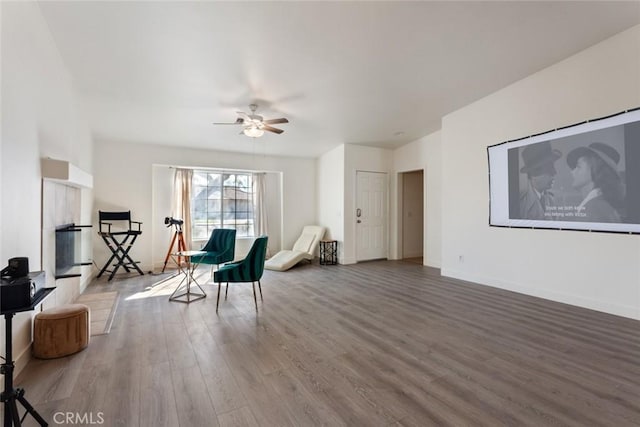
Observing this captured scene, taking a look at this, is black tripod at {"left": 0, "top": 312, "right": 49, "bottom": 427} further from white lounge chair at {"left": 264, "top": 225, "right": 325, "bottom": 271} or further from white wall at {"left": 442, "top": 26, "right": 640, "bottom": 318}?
white wall at {"left": 442, "top": 26, "right": 640, "bottom": 318}

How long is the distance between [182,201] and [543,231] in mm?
6495

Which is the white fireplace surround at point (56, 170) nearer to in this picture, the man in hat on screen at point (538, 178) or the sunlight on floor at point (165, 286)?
the sunlight on floor at point (165, 286)

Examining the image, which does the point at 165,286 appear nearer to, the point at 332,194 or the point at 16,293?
the point at 16,293

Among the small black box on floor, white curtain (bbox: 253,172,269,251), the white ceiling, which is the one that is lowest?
the small black box on floor

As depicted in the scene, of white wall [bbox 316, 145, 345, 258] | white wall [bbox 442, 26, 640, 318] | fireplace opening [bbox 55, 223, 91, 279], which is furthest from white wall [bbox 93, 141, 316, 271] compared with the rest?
white wall [bbox 442, 26, 640, 318]

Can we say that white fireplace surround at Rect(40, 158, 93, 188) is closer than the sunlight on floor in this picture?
Yes

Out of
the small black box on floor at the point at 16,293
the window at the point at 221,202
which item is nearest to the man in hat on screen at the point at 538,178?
the small black box on floor at the point at 16,293

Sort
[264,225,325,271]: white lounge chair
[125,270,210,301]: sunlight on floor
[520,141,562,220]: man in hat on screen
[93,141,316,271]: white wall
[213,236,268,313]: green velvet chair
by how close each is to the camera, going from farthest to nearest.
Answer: [264,225,325,271]: white lounge chair
[93,141,316,271]: white wall
[125,270,210,301]: sunlight on floor
[520,141,562,220]: man in hat on screen
[213,236,268,313]: green velvet chair

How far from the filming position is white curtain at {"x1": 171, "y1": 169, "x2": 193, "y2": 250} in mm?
6133

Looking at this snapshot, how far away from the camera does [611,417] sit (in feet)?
5.21

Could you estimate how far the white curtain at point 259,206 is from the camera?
23.2ft

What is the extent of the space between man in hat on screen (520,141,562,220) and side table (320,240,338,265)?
12.0ft

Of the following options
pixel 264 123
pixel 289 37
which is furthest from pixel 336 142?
pixel 289 37

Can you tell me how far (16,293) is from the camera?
4.51ft
